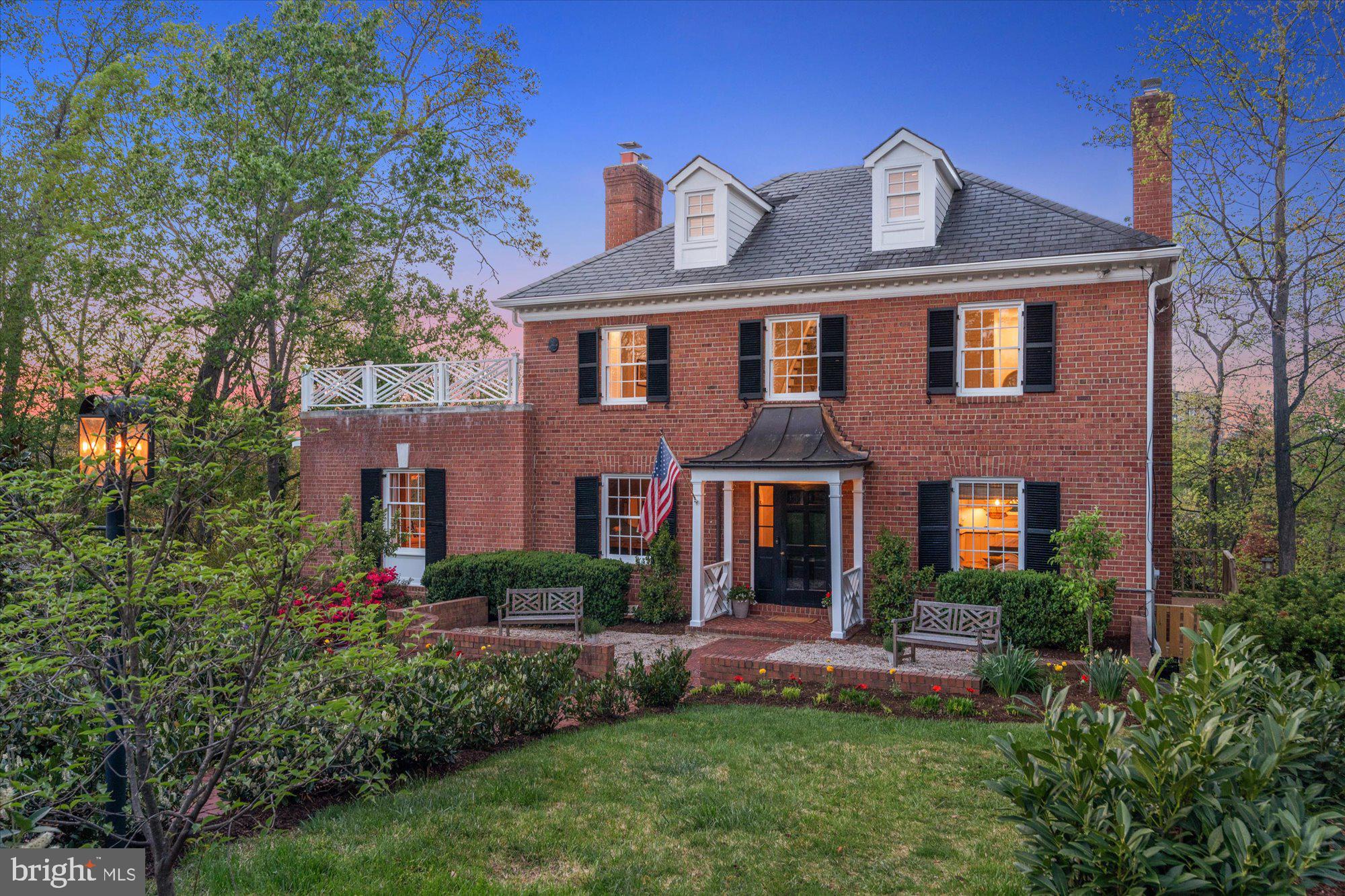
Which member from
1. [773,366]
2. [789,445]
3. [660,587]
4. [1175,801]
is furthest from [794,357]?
[1175,801]

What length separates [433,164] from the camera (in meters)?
21.3

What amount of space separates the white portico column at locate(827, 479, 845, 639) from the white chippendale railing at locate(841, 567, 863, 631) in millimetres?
44

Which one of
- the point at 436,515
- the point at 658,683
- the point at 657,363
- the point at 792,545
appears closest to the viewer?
the point at 658,683

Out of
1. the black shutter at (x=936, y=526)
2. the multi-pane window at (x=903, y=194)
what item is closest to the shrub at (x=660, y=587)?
the black shutter at (x=936, y=526)

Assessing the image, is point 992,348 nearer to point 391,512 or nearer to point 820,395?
point 820,395

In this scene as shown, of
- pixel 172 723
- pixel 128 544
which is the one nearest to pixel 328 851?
pixel 172 723

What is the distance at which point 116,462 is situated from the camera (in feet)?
14.8

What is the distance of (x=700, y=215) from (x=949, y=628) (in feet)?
30.6

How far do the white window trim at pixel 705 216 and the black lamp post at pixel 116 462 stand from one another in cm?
1237

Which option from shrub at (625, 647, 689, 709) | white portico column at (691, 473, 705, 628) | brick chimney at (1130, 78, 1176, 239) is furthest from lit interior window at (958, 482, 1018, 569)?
shrub at (625, 647, 689, 709)

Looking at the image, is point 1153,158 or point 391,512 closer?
point 1153,158

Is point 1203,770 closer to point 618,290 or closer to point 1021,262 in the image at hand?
point 1021,262

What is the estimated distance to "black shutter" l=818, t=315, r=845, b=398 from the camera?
48.9ft

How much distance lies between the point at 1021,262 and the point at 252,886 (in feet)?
42.6
